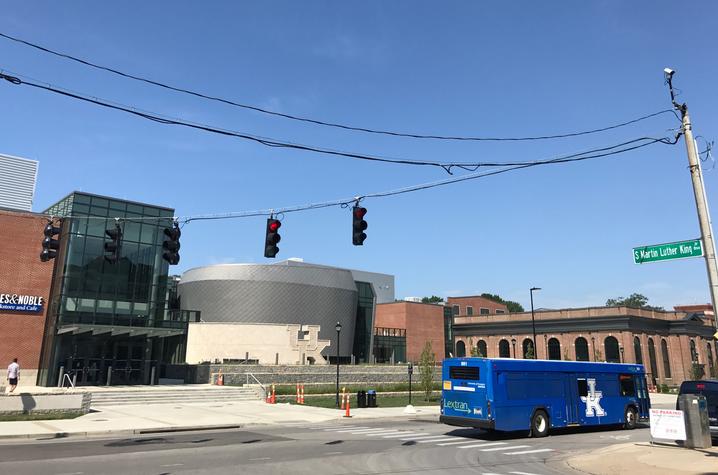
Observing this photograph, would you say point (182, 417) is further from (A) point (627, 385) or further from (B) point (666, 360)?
(B) point (666, 360)

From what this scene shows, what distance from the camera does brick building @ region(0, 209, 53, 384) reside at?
36.0 metres

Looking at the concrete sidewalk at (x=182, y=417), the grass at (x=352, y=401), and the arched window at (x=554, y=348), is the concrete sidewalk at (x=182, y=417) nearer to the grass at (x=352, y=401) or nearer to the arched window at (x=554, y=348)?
the grass at (x=352, y=401)

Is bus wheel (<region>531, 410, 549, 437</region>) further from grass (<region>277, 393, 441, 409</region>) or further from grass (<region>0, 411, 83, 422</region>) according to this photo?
grass (<region>0, 411, 83, 422</region>)

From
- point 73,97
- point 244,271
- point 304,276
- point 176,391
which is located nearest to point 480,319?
point 304,276

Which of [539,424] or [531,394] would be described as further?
[539,424]

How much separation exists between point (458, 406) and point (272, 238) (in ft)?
30.7

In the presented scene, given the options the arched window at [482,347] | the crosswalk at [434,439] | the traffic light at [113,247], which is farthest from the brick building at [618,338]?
the traffic light at [113,247]

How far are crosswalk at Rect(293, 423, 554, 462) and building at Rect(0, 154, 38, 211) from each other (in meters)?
37.1

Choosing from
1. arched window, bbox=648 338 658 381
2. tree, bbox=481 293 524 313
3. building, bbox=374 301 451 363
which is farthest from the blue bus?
tree, bbox=481 293 524 313

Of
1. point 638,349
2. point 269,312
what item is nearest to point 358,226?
point 269,312

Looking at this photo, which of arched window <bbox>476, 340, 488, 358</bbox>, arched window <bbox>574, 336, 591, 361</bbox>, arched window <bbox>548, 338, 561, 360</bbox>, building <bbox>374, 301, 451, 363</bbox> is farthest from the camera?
arched window <bbox>476, 340, 488, 358</bbox>

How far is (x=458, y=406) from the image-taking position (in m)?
19.7

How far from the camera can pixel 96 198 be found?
128 ft

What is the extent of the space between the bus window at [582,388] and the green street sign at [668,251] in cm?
937
